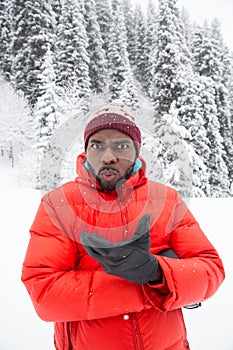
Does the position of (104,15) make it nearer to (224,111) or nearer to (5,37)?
(5,37)

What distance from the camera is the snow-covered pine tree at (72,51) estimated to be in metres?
23.2

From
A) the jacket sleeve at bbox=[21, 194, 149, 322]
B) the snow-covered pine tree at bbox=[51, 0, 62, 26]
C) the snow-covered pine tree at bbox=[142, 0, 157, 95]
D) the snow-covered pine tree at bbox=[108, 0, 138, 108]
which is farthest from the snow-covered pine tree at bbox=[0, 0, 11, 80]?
the jacket sleeve at bbox=[21, 194, 149, 322]

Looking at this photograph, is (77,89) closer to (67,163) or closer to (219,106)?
(219,106)

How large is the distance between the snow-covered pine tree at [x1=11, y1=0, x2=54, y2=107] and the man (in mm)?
26962

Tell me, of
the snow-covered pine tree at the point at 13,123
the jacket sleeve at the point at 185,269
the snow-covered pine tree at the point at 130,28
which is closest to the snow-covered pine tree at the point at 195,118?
the snow-covered pine tree at the point at 13,123

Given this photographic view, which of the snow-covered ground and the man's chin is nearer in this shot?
the man's chin

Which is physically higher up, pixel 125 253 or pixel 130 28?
pixel 130 28

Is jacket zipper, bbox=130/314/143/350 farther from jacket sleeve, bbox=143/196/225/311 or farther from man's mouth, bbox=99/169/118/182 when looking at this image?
man's mouth, bbox=99/169/118/182

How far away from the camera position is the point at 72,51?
24.7 m

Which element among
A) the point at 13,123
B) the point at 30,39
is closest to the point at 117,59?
the point at 30,39

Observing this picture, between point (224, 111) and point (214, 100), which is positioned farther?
point (224, 111)

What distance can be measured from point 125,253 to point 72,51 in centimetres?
2657

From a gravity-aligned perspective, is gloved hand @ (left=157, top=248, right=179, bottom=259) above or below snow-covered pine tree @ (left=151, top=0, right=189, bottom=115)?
below

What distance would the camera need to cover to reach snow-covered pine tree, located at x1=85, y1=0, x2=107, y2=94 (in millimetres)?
27734
